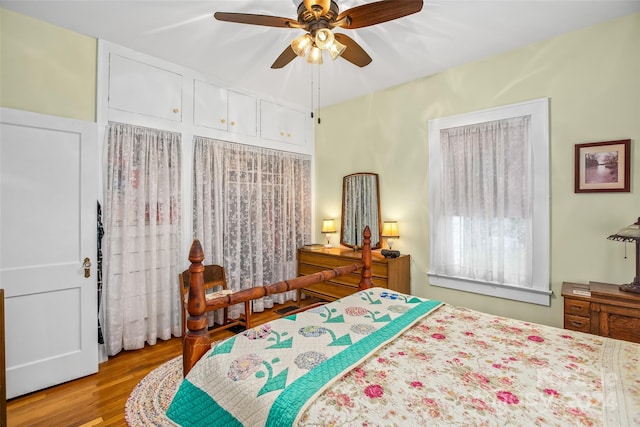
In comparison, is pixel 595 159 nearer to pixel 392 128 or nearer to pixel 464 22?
pixel 464 22

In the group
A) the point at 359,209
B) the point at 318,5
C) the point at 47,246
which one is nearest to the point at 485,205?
the point at 359,209

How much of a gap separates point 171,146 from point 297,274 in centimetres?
237

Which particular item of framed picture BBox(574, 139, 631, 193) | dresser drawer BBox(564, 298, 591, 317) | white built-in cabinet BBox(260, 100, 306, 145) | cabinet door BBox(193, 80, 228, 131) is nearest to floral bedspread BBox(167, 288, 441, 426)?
dresser drawer BBox(564, 298, 591, 317)

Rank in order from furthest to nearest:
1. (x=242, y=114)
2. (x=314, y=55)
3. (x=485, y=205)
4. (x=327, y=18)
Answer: (x=242, y=114) < (x=485, y=205) < (x=314, y=55) < (x=327, y=18)

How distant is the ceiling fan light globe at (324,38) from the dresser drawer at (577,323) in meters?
2.63

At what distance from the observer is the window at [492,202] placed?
111 inches

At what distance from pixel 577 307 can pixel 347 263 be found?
213cm

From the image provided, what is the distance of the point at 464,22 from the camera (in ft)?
8.19

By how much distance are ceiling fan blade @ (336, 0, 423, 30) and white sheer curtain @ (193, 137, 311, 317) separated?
225 centimetres

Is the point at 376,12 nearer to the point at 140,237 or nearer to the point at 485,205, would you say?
the point at 485,205

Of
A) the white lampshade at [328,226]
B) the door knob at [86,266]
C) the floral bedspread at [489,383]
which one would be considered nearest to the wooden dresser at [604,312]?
the floral bedspread at [489,383]

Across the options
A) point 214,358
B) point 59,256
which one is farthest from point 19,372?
point 214,358

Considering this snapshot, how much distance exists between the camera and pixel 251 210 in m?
3.95

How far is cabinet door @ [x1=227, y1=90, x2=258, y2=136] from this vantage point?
3.72m
